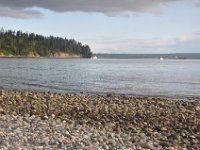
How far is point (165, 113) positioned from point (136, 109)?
73.0 inches

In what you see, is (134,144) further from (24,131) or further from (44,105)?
(44,105)

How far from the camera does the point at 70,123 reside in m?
16.9

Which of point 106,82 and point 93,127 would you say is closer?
point 93,127

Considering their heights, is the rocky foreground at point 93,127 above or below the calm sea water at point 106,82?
above

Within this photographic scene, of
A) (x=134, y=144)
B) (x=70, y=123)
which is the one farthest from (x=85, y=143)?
(x=70, y=123)

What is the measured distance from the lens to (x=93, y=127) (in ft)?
52.8

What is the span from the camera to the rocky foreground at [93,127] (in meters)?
13.2

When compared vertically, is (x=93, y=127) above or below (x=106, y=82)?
above

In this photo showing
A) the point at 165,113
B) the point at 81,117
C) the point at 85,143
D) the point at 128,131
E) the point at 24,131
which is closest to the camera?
the point at 85,143

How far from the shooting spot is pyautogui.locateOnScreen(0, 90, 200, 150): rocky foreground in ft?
43.2

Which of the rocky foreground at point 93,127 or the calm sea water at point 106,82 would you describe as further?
the calm sea water at point 106,82

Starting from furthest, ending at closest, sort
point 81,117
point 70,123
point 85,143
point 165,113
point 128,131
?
point 165,113
point 81,117
point 70,123
point 128,131
point 85,143

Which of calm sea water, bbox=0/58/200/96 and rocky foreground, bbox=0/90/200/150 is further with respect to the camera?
calm sea water, bbox=0/58/200/96

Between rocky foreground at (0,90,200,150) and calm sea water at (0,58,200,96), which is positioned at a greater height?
rocky foreground at (0,90,200,150)
